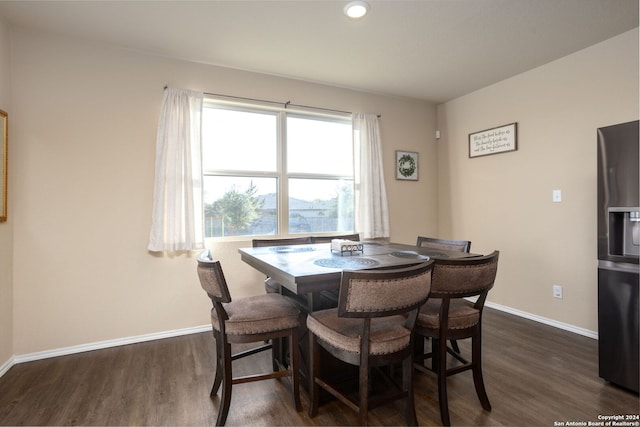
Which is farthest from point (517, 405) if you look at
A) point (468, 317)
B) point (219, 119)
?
point (219, 119)

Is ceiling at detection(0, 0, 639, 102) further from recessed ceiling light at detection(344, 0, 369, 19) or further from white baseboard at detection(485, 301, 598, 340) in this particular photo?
white baseboard at detection(485, 301, 598, 340)

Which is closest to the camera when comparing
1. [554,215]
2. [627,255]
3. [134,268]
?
→ [627,255]

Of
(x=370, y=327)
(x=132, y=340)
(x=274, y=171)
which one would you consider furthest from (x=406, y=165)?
(x=132, y=340)

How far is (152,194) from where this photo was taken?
293cm

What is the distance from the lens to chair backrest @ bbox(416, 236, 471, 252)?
2.52 meters

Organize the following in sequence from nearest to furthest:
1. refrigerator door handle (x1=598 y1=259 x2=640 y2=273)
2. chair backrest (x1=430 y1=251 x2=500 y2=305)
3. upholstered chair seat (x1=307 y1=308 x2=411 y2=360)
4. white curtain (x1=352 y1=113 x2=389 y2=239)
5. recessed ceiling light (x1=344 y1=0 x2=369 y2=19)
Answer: upholstered chair seat (x1=307 y1=308 x2=411 y2=360) → chair backrest (x1=430 y1=251 x2=500 y2=305) → refrigerator door handle (x1=598 y1=259 x2=640 y2=273) → recessed ceiling light (x1=344 y1=0 x2=369 y2=19) → white curtain (x1=352 y1=113 x2=389 y2=239)

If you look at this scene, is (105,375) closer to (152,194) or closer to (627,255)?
(152,194)

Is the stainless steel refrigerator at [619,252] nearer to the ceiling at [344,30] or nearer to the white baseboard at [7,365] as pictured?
the ceiling at [344,30]

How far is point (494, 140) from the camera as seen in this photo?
12.2 ft

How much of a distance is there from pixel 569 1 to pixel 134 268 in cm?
396

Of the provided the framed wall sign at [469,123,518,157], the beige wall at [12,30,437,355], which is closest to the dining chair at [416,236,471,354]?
the framed wall sign at [469,123,518,157]

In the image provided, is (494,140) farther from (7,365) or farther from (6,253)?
(7,365)

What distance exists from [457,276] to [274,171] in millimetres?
2322

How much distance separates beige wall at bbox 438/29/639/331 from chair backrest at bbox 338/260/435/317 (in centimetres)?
247
